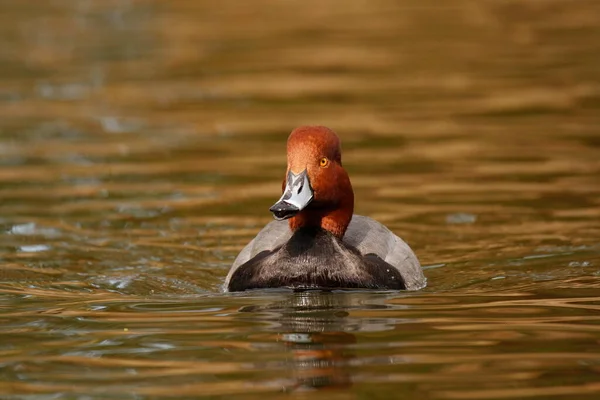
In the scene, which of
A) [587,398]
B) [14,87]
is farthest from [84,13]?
[587,398]

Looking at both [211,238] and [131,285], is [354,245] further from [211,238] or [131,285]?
[211,238]

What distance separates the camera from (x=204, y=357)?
7.45 meters

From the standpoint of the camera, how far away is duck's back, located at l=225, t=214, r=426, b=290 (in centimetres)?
977

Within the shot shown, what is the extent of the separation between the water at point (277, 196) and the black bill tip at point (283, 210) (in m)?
0.63

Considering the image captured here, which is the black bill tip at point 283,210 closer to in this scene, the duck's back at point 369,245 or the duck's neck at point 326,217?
the duck's neck at point 326,217

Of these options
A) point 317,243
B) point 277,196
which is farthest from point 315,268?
point 277,196

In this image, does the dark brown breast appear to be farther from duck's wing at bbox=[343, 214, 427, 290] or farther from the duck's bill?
the duck's bill

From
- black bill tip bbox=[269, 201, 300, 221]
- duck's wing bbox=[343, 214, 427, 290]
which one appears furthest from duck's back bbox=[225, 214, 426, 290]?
black bill tip bbox=[269, 201, 300, 221]

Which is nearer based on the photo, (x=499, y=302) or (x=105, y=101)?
(x=499, y=302)

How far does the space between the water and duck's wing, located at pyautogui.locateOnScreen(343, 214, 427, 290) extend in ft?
0.72

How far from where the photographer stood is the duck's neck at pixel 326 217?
945 centimetres

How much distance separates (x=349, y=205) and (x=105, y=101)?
1063 cm

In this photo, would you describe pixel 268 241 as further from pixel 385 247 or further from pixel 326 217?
pixel 385 247

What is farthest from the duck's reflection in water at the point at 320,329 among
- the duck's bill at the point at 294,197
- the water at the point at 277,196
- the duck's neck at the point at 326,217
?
the duck's bill at the point at 294,197
